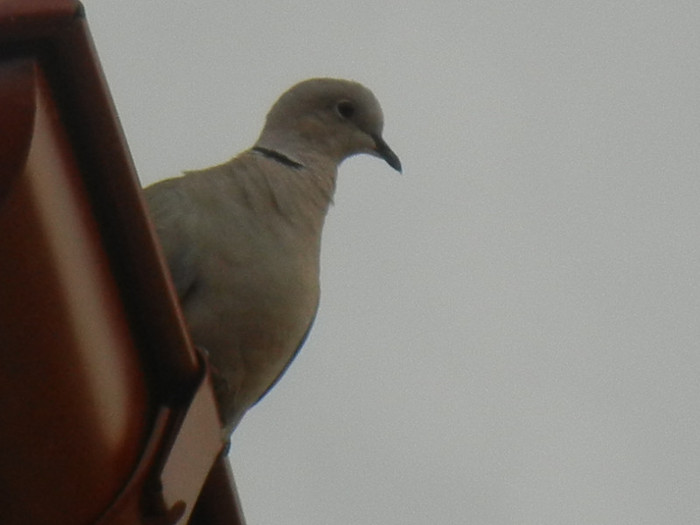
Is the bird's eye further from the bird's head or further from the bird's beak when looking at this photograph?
the bird's beak

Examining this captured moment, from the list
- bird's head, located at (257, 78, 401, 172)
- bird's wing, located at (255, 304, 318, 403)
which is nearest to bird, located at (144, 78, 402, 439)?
bird's wing, located at (255, 304, 318, 403)

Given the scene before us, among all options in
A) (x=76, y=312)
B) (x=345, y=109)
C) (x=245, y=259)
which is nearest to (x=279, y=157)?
(x=345, y=109)

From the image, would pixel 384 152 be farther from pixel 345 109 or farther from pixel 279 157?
pixel 279 157

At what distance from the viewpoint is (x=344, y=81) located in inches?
219

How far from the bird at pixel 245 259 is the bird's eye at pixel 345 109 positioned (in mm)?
752

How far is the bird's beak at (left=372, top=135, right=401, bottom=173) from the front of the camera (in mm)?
5539

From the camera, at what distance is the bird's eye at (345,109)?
18.0 ft

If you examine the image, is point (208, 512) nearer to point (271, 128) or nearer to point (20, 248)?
point (20, 248)

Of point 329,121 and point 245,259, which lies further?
point 329,121

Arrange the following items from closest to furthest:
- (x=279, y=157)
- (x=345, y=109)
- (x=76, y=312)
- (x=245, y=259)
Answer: (x=76, y=312), (x=245, y=259), (x=279, y=157), (x=345, y=109)

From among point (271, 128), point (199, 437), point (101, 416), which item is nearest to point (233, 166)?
point (271, 128)

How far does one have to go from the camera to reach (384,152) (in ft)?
18.2

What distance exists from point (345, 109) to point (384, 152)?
0.24 metres

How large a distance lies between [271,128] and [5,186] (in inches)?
143
